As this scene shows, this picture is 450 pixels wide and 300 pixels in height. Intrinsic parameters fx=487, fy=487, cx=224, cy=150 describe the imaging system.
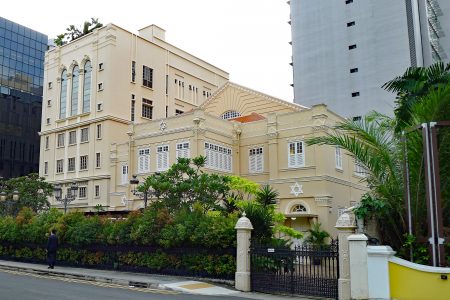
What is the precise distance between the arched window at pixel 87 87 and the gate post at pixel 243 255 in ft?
99.7

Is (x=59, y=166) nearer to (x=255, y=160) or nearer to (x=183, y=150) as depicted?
(x=183, y=150)

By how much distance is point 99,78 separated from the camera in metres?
41.6

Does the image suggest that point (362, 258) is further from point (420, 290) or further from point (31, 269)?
point (31, 269)

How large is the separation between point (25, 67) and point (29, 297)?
60867 mm

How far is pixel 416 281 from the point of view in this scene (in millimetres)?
11750

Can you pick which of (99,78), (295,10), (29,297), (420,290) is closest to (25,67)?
(99,78)

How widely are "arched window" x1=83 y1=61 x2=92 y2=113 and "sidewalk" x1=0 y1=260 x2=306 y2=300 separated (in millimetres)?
23142

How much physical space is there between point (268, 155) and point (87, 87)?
19.3 metres

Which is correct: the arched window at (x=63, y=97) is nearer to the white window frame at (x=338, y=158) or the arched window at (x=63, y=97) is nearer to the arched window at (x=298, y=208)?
the arched window at (x=298, y=208)

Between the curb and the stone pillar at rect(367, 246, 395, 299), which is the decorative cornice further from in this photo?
the stone pillar at rect(367, 246, 395, 299)

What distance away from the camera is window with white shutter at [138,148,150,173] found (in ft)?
112

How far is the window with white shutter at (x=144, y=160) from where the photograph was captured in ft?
112

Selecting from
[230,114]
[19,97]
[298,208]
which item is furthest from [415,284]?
[19,97]

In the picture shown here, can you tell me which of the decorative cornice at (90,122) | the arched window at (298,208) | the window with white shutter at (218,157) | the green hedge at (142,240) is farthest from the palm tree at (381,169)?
the decorative cornice at (90,122)
